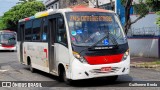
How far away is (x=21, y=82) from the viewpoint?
1283 centimetres

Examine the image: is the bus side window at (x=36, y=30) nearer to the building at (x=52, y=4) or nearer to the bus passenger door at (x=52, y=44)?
the bus passenger door at (x=52, y=44)

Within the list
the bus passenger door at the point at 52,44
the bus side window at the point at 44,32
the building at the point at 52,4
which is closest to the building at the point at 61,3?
the building at the point at 52,4

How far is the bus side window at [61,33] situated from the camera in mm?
11734

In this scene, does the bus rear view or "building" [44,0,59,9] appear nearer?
the bus rear view

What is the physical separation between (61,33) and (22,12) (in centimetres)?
5000

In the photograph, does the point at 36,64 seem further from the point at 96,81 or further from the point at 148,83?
the point at 148,83

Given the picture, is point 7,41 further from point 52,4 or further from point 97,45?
point 97,45

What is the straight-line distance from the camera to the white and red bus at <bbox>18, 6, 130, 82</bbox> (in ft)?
36.3

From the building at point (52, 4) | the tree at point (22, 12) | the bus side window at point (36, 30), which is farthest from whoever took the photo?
the tree at point (22, 12)

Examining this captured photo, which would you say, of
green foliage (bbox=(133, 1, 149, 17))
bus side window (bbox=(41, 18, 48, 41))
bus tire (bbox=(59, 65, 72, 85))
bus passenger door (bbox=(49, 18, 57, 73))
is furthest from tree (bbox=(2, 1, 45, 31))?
bus tire (bbox=(59, 65, 72, 85))

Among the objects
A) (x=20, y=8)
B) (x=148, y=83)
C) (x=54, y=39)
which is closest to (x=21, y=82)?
(x=54, y=39)

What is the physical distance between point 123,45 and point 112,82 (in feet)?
4.65

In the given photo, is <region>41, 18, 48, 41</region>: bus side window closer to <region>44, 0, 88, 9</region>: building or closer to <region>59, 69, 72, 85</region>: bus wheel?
<region>59, 69, 72, 85</region>: bus wheel

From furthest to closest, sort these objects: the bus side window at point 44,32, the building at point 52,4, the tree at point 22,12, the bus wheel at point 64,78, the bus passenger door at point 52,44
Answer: the tree at point 22,12 < the building at point 52,4 < the bus side window at point 44,32 < the bus passenger door at point 52,44 < the bus wheel at point 64,78
